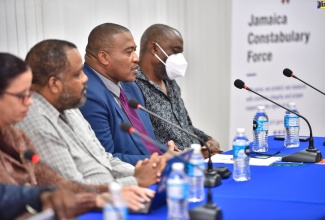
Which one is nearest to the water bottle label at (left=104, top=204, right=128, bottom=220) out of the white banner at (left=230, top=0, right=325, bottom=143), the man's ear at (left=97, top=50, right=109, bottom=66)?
the man's ear at (left=97, top=50, right=109, bottom=66)

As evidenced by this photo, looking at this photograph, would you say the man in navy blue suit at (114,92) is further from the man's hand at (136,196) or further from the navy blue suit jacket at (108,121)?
the man's hand at (136,196)

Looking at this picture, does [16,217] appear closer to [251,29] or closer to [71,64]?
[71,64]

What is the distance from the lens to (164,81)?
4562 mm

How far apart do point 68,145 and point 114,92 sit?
1.06 m

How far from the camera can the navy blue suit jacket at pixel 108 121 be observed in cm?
342

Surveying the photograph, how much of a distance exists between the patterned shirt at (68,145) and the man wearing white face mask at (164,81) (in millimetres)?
1141

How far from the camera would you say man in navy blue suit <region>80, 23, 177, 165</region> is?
3.46 m

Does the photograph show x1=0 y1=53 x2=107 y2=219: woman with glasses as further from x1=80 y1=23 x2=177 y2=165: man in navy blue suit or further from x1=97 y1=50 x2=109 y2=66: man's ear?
x1=97 y1=50 x2=109 y2=66: man's ear

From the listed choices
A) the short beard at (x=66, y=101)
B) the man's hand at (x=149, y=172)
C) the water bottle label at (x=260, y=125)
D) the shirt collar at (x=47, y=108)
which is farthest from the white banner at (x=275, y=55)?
the shirt collar at (x=47, y=108)

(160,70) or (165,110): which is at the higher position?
(160,70)

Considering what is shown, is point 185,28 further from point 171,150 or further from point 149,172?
point 149,172

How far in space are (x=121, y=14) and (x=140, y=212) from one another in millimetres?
3071

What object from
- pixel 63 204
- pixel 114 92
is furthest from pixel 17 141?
pixel 114 92

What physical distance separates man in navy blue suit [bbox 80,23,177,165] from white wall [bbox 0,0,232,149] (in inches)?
34.1
